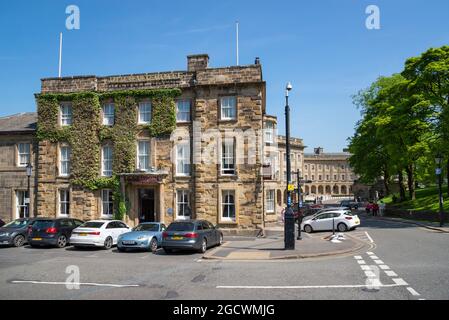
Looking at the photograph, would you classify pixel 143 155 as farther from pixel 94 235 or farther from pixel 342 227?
pixel 342 227

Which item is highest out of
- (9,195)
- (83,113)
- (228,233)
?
(83,113)

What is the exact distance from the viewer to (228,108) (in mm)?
27297

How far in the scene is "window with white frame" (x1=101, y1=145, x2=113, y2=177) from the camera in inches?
Answer: 1144

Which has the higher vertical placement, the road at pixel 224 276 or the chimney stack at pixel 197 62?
the chimney stack at pixel 197 62

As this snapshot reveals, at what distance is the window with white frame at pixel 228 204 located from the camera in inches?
1063

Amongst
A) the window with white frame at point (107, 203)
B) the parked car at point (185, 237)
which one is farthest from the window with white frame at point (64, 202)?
the parked car at point (185, 237)

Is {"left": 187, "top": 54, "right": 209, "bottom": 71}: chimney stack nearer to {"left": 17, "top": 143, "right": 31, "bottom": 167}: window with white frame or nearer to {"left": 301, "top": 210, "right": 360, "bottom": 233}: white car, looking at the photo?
{"left": 301, "top": 210, "right": 360, "bottom": 233}: white car

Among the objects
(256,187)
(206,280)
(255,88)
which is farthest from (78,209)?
(206,280)

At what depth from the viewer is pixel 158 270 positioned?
1409cm

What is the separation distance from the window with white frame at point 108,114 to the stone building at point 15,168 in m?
6.33

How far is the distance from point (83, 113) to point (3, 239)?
1056 centimetres

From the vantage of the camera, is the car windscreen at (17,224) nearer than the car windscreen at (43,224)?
No

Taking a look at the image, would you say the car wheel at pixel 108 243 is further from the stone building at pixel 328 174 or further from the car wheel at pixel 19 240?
the stone building at pixel 328 174
